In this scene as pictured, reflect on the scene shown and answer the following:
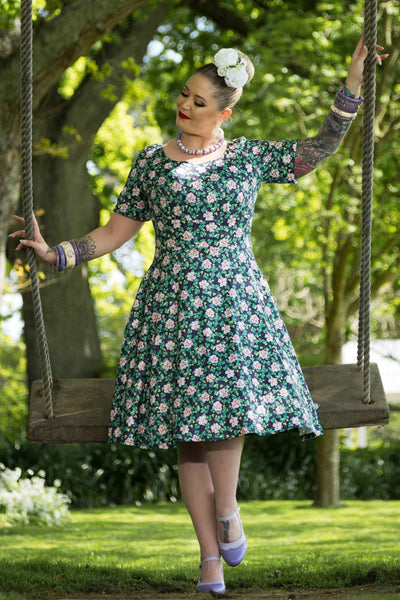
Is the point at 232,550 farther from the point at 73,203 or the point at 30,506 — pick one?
the point at 73,203

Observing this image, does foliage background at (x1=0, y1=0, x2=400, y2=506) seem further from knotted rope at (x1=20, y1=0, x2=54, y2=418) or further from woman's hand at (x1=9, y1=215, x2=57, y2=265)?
knotted rope at (x1=20, y1=0, x2=54, y2=418)

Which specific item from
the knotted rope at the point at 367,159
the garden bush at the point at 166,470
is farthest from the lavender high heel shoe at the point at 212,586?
the garden bush at the point at 166,470

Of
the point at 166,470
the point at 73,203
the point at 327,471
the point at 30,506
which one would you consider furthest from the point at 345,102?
the point at 73,203

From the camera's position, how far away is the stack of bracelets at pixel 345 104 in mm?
3160

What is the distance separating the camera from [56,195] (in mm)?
9328

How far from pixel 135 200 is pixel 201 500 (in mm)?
1172

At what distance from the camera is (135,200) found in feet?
11.0

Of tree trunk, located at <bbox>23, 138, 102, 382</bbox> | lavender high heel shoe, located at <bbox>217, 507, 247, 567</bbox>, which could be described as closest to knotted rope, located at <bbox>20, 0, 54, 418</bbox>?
lavender high heel shoe, located at <bbox>217, 507, 247, 567</bbox>

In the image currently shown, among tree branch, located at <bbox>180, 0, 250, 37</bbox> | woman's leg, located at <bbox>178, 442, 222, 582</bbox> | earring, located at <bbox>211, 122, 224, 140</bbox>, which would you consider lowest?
woman's leg, located at <bbox>178, 442, 222, 582</bbox>

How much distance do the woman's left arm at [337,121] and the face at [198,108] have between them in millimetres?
356

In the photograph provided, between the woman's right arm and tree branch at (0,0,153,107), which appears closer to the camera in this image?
the woman's right arm

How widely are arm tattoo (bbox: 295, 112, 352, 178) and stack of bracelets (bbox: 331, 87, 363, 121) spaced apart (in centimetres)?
2

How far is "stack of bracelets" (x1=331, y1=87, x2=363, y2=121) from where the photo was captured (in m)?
3.16

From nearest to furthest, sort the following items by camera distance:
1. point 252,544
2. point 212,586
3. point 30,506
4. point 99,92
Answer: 1. point 212,586
2. point 252,544
3. point 30,506
4. point 99,92
